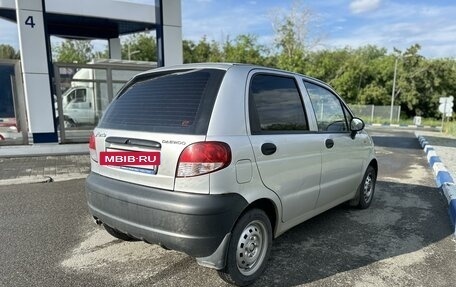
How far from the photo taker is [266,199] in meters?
3.17

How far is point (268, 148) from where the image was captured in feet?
10.2

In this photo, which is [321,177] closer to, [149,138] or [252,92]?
[252,92]

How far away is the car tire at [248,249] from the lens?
2909 mm

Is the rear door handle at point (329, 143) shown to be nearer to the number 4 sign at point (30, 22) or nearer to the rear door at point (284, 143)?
the rear door at point (284, 143)

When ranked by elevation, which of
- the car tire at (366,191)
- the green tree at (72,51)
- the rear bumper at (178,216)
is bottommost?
the car tire at (366,191)

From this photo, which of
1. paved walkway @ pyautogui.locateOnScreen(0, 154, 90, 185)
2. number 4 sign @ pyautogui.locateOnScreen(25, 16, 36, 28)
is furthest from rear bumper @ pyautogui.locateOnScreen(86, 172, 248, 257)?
number 4 sign @ pyautogui.locateOnScreen(25, 16, 36, 28)

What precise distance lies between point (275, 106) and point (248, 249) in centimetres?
137

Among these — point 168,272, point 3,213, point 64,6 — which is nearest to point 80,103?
point 64,6

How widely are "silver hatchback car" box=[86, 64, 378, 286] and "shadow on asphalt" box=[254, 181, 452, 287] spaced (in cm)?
38

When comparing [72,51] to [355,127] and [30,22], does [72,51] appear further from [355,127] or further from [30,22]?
[355,127]

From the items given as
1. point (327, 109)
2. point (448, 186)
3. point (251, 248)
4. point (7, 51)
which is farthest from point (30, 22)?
point (7, 51)

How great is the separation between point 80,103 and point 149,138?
8.74m

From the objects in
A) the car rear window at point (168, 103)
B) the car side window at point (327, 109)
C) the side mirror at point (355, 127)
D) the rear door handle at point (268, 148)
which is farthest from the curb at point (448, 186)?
the car rear window at point (168, 103)

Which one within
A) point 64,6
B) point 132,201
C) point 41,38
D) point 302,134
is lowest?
point 132,201
